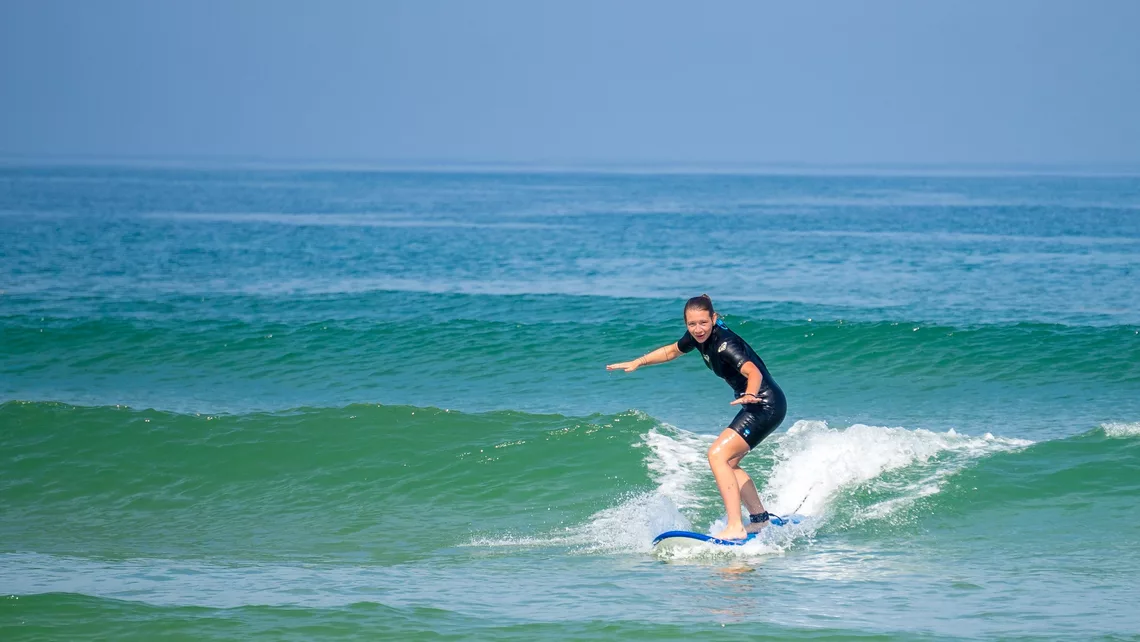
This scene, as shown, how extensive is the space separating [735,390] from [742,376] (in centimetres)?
12

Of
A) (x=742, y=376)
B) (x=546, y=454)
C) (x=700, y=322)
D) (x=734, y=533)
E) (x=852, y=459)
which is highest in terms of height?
(x=700, y=322)

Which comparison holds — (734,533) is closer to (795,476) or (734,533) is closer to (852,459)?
(795,476)

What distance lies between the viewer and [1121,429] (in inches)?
475

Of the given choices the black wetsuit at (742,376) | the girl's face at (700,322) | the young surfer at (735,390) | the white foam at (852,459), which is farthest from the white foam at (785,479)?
the girl's face at (700,322)

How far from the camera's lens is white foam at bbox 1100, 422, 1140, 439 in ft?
39.2

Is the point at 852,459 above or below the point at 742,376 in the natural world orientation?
below

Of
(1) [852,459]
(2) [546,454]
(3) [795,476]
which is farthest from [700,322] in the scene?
(2) [546,454]

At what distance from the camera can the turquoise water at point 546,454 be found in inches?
306

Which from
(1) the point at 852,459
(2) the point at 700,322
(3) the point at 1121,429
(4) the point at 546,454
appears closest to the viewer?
(2) the point at 700,322

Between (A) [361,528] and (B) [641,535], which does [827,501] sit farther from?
(A) [361,528]

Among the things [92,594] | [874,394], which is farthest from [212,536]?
[874,394]

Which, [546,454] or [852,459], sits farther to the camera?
[546,454]

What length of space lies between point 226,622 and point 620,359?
1182cm

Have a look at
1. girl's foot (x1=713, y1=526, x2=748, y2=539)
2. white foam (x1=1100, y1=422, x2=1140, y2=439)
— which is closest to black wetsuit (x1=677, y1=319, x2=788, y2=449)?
girl's foot (x1=713, y1=526, x2=748, y2=539)
